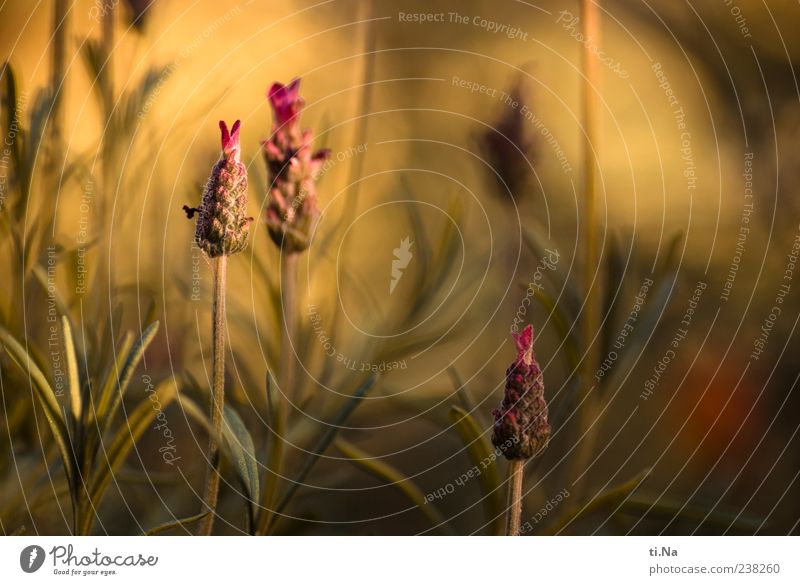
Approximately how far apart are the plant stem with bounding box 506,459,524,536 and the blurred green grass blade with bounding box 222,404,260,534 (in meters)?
0.27

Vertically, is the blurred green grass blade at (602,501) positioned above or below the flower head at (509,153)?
below

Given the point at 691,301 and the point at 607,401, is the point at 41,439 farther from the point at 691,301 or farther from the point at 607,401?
the point at 691,301

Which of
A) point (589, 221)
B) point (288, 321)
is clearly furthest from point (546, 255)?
point (288, 321)

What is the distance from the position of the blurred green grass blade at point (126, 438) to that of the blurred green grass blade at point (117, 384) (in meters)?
0.02

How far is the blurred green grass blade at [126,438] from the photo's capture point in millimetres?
890

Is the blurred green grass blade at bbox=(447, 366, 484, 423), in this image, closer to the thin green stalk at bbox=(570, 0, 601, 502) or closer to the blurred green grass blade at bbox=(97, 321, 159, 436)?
the thin green stalk at bbox=(570, 0, 601, 502)

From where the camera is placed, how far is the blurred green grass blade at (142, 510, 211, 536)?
0.89 metres

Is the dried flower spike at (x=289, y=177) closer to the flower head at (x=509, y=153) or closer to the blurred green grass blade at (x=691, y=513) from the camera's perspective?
the flower head at (x=509, y=153)

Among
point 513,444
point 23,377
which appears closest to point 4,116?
point 23,377

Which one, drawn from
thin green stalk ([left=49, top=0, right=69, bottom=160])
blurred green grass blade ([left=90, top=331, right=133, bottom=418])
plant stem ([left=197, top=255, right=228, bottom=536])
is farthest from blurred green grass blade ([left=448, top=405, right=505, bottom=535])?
thin green stalk ([left=49, top=0, right=69, bottom=160])

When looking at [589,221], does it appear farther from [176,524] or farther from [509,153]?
[176,524]

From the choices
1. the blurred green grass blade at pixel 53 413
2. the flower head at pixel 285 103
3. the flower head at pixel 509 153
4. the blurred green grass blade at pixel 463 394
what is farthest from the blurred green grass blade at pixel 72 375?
the flower head at pixel 509 153
